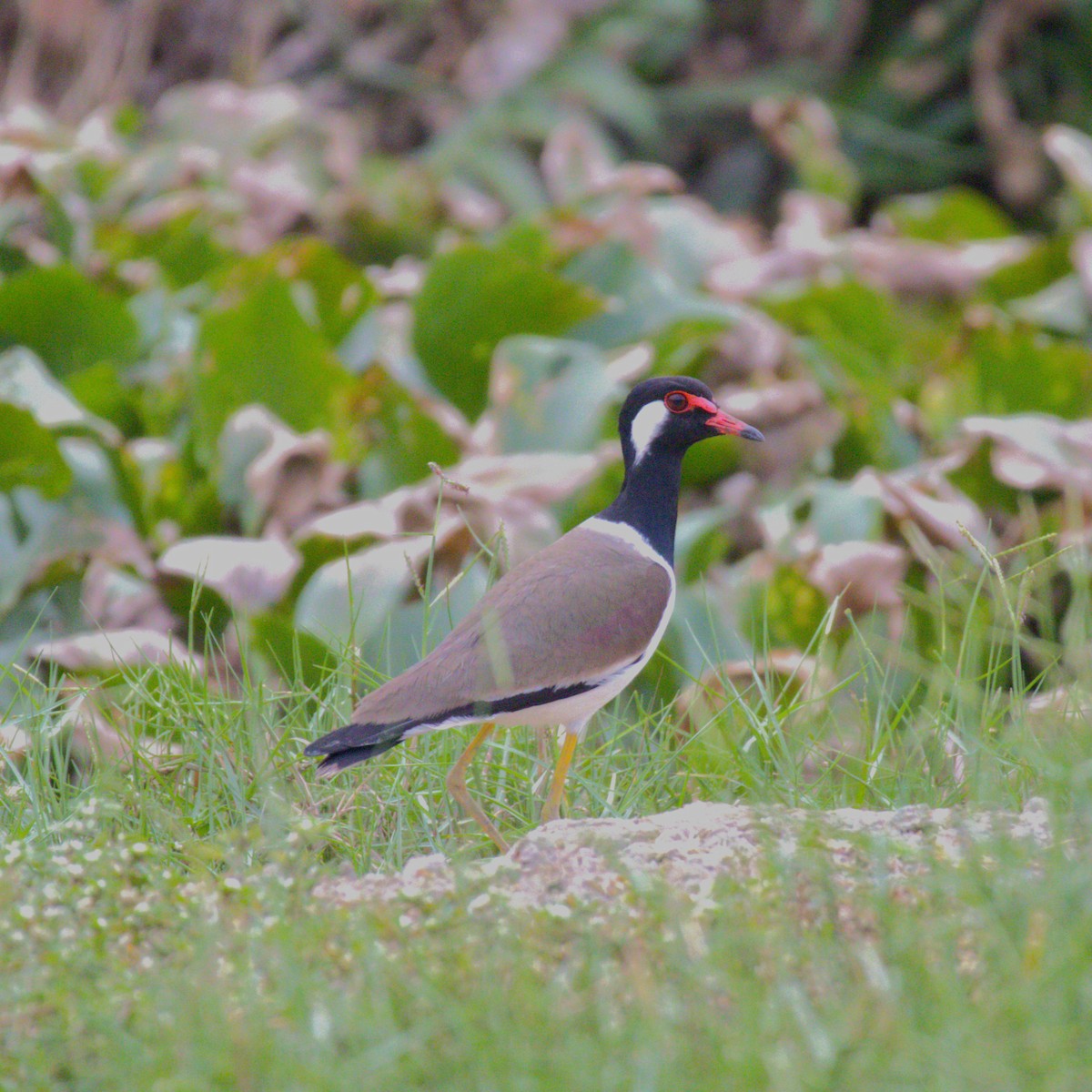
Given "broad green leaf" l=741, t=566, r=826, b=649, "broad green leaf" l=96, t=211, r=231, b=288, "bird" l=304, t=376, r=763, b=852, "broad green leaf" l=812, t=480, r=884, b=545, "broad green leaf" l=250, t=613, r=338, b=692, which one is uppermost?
"broad green leaf" l=96, t=211, r=231, b=288

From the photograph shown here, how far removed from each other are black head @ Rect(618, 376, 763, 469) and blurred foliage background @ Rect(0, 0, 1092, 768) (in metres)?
0.38

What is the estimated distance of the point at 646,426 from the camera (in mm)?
3254

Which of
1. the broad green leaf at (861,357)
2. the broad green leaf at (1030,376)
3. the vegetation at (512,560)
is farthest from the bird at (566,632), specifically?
the broad green leaf at (1030,376)

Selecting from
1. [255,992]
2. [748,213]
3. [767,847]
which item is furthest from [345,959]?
[748,213]

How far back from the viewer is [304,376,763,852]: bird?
270 centimetres

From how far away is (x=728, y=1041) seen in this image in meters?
1.84

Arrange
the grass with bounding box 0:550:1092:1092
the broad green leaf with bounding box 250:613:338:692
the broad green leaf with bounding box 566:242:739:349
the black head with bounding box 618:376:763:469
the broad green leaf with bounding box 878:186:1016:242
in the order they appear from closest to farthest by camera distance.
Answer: the grass with bounding box 0:550:1092:1092 → the black head with bounding box 618:376:763:469 → the broad green leaf with bounding box 250:613:338:692 → the broad green leaf with bounding box 566:242:739:349 → the broad green leaf with bounding box 878:186:1016:242

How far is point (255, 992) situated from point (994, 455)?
334cm

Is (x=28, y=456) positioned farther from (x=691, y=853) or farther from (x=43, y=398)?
(x=691, y=853)

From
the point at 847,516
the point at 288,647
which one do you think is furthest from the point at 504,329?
the point at 288,647

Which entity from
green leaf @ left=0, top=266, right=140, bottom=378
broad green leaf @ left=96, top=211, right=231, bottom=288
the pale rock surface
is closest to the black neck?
the pale rock surface

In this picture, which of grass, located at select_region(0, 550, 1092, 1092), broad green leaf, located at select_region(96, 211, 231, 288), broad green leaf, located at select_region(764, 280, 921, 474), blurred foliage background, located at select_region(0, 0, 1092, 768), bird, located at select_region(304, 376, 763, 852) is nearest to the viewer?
grass, located at select_region(0, 550, 1092, 1092)

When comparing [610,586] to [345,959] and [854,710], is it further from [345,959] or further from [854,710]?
[345,959]

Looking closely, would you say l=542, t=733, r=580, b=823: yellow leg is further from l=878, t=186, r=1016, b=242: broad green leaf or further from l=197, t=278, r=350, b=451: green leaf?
l=878, t=186, r=1016, b=242: broad green leaf
